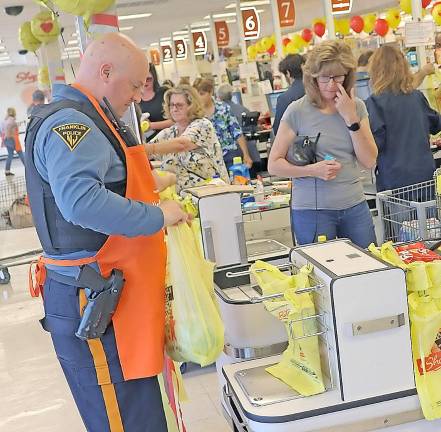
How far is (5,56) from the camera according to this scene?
2605 cm

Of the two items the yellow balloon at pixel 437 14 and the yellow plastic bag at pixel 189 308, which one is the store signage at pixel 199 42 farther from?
the yellow plastic bag at pixel 189 308

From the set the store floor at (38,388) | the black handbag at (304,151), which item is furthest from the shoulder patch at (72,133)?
the store floor at (38,388)

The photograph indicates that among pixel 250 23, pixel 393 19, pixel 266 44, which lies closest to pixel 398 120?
pixel 250 23

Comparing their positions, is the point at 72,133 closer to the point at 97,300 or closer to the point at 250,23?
the point at 97,300

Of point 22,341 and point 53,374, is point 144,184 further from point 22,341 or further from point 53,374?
point 22,341

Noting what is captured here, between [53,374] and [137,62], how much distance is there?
2.86 meters

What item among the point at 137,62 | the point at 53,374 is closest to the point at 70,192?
the point at 137,62

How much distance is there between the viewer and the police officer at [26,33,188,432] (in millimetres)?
2002

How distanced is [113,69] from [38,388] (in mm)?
2733

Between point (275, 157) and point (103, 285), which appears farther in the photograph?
point (275, 157)

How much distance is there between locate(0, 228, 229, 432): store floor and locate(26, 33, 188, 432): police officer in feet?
4.27

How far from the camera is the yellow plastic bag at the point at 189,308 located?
210 centimetres

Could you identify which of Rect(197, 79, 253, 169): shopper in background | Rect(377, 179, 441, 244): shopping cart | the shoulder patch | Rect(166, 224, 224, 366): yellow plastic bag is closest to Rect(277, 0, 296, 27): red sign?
Rect(197, 79, 253, 169): shopper in background

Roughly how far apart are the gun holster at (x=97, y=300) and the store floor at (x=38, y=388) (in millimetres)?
1481
